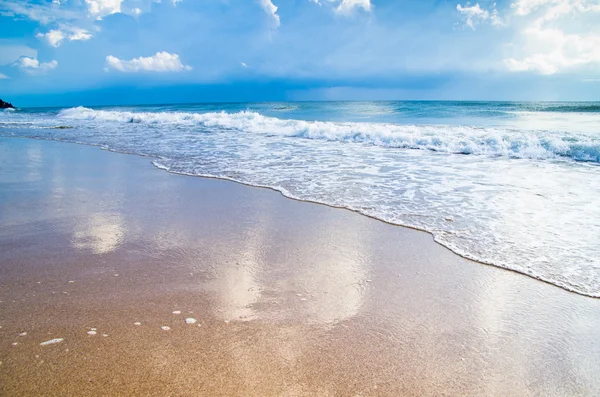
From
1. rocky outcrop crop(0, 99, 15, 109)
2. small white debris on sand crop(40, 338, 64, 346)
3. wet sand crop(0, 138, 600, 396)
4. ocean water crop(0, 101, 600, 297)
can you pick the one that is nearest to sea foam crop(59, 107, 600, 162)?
ocean water crop(0, 101, 600, 297)

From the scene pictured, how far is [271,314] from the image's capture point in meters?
2.78

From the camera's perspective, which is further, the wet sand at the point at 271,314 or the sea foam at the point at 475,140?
the sea foam at the point at 475,140

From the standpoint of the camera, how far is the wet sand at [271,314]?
212 centimetres

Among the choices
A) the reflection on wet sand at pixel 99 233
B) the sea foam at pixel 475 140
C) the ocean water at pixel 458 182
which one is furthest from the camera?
the sea foam at pixel 475 140

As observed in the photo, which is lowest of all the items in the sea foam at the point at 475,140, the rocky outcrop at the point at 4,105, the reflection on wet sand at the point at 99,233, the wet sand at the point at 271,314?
the wet sand at the point at 271,314

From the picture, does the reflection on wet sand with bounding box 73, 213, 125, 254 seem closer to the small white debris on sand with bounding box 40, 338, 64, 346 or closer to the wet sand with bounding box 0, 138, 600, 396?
the wet sand with bounding box 0, 138, 600, 396

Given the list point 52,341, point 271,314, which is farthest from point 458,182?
point 52,341

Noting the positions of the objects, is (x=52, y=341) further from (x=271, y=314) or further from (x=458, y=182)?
(x=458, y=182)

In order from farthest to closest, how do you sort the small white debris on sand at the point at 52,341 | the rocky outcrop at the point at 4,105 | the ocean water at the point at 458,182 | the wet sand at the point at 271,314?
the rocky outcrop at the point at 4,105 → the ocean water at the point at 458,182 → the small white debris on sand at the point at 52,341 → the wet sand at the point at 271,314

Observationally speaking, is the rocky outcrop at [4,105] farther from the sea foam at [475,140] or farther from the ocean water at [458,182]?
the ocean water at [458,182]

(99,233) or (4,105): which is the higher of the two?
(4,105)

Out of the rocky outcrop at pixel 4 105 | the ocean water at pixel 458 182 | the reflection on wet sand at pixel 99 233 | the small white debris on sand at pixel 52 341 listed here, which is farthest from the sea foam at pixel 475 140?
the rocky outcrop at pixel 4 105

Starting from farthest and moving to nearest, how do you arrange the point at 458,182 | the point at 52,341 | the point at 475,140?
the point at 475,140
the point at 458,182
the point at 52,341

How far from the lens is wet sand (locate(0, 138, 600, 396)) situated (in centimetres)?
212
